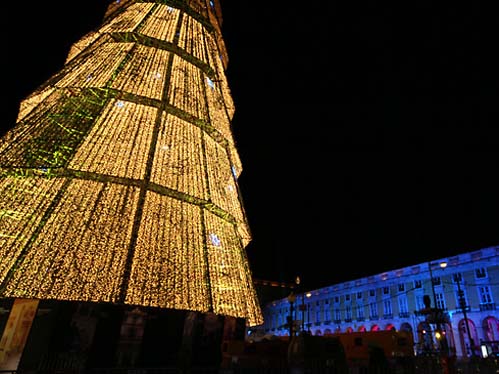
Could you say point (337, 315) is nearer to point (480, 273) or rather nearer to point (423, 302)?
point (480, 273)

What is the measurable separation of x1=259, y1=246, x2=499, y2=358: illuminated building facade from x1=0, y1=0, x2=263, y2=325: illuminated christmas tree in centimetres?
1180

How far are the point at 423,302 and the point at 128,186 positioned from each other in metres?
23.4

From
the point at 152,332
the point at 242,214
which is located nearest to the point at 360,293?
the point at 242,214

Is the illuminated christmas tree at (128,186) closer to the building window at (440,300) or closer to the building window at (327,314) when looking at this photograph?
the building window at (440,300)

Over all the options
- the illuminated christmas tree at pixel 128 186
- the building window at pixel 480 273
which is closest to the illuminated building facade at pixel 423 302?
the building window at pixel 480 273

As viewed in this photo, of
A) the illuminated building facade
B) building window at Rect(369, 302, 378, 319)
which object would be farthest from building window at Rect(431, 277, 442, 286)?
building window at Rect(369, 302, 378, 319)

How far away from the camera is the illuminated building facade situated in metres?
22.9

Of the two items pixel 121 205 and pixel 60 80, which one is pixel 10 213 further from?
pixel 60 80

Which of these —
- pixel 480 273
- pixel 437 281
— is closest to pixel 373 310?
pixel 437 281

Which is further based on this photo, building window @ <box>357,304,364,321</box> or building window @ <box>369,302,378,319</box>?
building window @ <box>357,304,364,321</box>

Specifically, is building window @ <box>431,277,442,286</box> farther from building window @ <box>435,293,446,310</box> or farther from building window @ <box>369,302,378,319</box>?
building window @ <box>369,302,378,319</box>

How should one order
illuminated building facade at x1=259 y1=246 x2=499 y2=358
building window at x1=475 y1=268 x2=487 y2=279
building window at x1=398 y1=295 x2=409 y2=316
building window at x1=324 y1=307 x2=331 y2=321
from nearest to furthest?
illuminated building facade at x1=259 y1=246 x2=499 y2=358 → building window at x1=475 y1=268 x2=487 y2=279 → building window at x1=398 y1=295 x2=409 y2=316 → building window at x1=324 y1=307 x2=331 y2=321

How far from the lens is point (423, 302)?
21062 millimetres

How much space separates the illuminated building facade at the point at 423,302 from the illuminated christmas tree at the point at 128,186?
11.8 m
